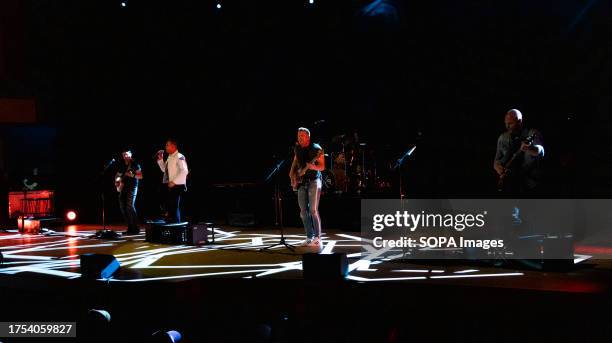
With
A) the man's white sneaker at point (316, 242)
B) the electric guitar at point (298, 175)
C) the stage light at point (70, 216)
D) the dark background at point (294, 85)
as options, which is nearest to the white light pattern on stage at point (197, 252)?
the man's white sneaker at point (316, 242)

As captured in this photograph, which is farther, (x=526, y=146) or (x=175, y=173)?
(x=175, y=173)

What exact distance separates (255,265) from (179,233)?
2.92m

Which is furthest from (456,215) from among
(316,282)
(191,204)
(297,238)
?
(191,204)

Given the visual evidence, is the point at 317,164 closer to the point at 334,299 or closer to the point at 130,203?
the point at 334,299

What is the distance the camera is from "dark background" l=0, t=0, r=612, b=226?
9562 mm

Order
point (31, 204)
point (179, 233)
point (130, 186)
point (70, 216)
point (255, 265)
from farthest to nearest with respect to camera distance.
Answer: point (70, 216) → point (31, 204) → point (130, 186) → point (179, 233) → point (255, 265)

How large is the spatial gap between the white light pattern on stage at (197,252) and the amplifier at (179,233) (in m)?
0.19

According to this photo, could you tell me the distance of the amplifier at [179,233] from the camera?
9.70 m

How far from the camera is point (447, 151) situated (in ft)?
36.0

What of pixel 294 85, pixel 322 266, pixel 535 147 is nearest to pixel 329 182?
pixel 294 85

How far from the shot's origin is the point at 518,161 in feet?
23.0

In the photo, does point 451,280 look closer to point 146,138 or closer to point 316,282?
point 316,282

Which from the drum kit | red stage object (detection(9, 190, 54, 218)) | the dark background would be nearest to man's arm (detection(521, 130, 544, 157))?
the dark background

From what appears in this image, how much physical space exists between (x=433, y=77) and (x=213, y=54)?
5333 mm
